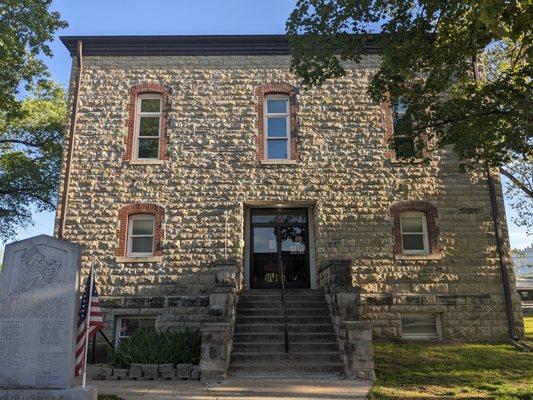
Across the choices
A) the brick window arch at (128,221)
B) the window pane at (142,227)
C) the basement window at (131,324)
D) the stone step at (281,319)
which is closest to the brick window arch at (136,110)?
the brick window arch at (128,221)

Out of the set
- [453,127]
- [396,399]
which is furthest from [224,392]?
[453,127]

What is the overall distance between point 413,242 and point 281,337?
5.38 m

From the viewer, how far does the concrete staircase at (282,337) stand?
31.3 feet

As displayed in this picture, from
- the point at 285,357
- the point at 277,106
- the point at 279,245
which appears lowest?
the point at 285,357

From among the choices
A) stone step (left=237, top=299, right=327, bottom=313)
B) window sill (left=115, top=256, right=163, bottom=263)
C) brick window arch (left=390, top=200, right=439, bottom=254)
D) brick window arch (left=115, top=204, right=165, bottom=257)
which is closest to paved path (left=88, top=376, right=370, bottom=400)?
stone step (left=237, top=299, right=327, bottom=313)

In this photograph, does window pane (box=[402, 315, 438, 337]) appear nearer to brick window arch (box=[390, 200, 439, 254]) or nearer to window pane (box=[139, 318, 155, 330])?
brick window arch (box=[390, 200, 439, 254])

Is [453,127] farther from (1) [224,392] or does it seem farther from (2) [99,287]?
(2) [99,287]

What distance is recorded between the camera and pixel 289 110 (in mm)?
14664

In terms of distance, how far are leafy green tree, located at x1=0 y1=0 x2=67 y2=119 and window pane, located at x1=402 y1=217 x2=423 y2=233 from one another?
12239 mm

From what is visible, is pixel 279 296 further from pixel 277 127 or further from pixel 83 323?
pixel 83 323

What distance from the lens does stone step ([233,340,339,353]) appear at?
33.4 ft

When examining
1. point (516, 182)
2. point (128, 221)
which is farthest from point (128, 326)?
point (516, 182)

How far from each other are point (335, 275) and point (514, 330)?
5.54m

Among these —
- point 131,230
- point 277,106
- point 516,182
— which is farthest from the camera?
point 516,182
